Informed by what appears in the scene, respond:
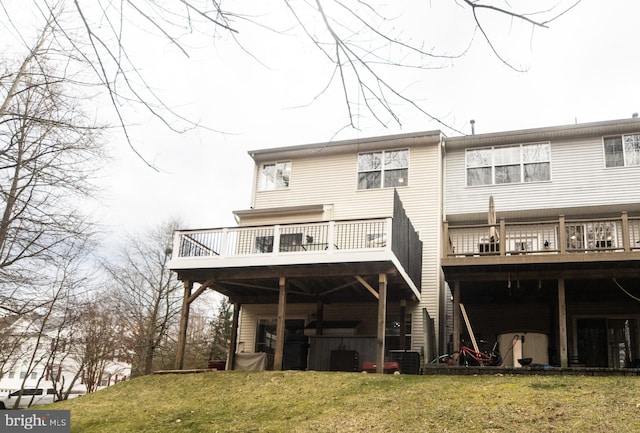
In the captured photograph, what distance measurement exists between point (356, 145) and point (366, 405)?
10604 millimetres

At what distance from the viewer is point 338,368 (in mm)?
15094

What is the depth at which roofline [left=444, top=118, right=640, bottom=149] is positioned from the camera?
57.6 feet

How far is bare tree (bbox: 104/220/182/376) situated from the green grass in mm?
Answer: 16668

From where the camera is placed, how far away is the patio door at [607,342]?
15977 millimetres

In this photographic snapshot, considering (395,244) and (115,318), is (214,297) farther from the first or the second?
(395,244)

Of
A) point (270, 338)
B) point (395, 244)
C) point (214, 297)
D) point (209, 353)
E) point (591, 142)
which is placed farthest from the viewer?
point (214, 297)

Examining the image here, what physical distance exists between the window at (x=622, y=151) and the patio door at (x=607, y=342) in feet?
15.0

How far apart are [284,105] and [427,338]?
12308 millimetres

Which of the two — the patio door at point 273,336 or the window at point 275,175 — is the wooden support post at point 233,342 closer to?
the patio door at point 273,336

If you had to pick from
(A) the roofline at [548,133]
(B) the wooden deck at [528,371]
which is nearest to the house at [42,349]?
(B) the wooden deck at [528,371]

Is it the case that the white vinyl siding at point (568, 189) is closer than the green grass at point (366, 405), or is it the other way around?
the green grass at point (366, 405)

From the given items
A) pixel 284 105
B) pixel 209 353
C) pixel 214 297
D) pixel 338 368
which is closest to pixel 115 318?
pixel 209 353

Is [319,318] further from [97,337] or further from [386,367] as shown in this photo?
[97,337]

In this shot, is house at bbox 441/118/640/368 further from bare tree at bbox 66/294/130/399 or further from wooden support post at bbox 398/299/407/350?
bare tree at bbox 66/294/130/399
